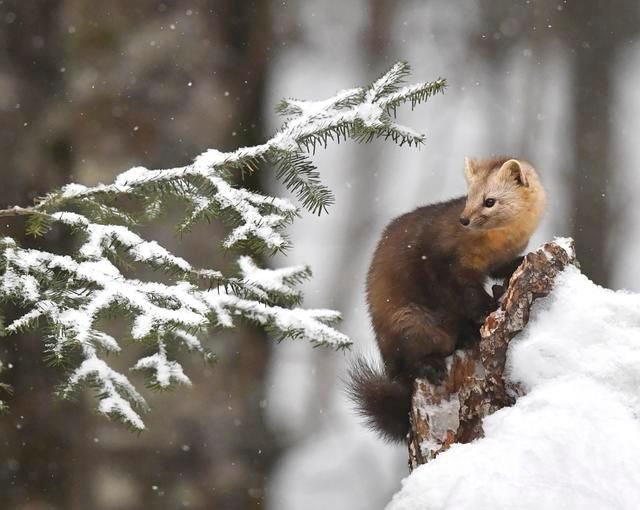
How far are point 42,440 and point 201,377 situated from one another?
0.93 m

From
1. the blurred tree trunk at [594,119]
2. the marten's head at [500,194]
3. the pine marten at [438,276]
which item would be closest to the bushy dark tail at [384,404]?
the pine marten at [438,276]

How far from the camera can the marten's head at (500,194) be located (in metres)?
3.65

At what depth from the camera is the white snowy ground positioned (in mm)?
2094

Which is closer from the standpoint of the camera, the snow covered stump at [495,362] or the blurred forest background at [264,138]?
the snow covered stump at [495,362]

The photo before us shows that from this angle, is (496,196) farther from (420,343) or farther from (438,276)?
(420,343)

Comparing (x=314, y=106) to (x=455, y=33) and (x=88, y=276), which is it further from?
(x=455, y=33)

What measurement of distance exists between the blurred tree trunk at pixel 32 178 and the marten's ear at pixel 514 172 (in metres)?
2.39

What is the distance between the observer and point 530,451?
2.21 metres

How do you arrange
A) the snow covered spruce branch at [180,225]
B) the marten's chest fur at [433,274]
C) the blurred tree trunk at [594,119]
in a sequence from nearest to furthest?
the snow covered spruce branch at [180,225] → the marten's chest fur at [433,274] → the blurred tree trunk at [594,119]

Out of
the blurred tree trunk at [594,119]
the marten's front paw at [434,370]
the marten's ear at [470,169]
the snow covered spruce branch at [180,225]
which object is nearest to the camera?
the snow covered spruce branch at [180,225]

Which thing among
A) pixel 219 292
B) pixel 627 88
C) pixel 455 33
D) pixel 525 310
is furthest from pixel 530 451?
pixel 455 33

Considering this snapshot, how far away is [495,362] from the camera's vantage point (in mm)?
2822

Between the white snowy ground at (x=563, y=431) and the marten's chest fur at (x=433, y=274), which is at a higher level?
the marten's chest fur at (x=433, y=274)

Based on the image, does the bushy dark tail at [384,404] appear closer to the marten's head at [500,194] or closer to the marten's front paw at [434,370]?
the marten's front paw at [434,370]
